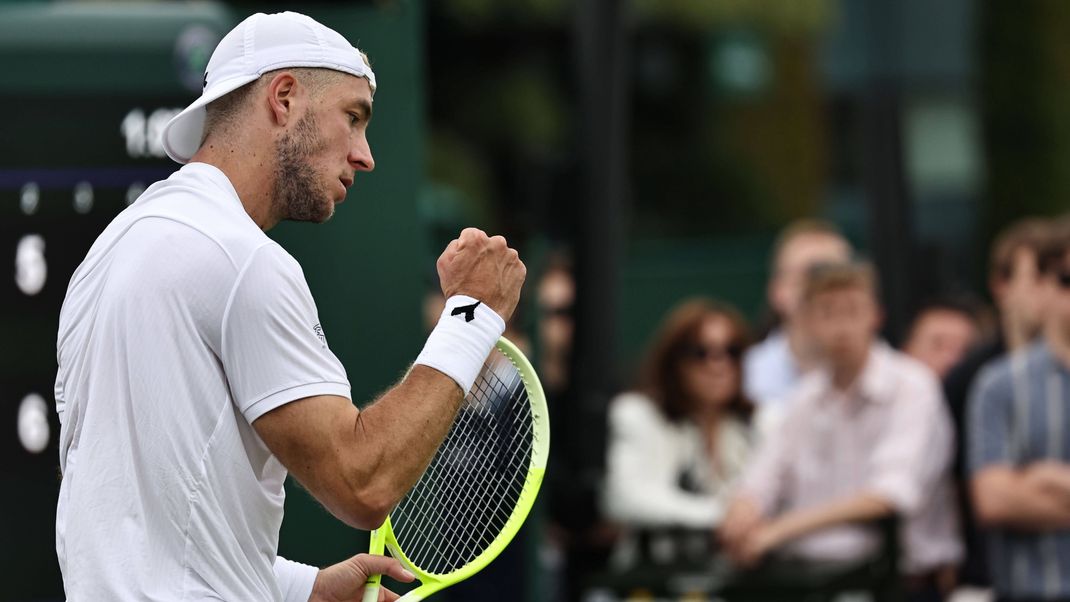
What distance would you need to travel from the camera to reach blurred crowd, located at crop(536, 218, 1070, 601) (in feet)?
22.7

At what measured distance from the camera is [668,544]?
7.70 meters

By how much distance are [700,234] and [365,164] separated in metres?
21.9

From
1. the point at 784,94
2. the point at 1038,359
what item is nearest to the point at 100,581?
the point at 1038,359

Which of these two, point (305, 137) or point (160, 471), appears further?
point (305, 137)

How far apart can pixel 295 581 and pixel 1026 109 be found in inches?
813

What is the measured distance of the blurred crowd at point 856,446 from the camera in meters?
6.92

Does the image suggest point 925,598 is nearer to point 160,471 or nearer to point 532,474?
point 532,474

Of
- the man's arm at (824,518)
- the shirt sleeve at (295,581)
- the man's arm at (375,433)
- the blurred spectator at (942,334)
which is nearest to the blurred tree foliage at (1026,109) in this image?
the blurred spectator at (942,334)

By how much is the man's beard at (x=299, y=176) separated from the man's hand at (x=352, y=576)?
24.5 inches

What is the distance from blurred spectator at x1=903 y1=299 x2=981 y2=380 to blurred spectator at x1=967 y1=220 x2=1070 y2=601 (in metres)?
2.16

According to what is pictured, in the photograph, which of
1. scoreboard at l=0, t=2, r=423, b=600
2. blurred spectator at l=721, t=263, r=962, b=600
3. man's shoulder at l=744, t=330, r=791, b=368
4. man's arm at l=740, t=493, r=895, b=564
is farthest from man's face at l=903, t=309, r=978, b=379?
scoreboard at l=0, t=2, r=423, b=600

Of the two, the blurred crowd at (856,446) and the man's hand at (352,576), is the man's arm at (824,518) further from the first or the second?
the man's hand at (352,576)

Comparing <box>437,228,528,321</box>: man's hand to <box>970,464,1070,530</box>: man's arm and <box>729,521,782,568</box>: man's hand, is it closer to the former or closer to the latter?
<box>970,464,1070,530</box>: man's arm

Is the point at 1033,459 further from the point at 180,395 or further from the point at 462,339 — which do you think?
the point at 180,395
